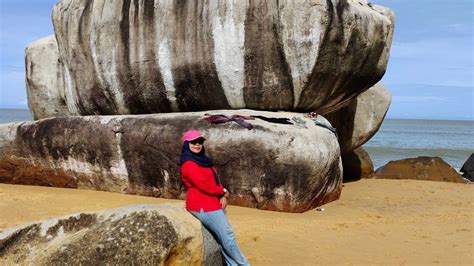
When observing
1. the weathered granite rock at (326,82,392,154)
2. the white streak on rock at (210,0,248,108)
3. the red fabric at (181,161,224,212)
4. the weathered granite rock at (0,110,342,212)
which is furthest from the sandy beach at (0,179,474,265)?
the white streak on rock at (210,0,248,108)

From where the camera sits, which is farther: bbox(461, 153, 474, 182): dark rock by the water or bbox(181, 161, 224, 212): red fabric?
bbox(461, 153, 474, 182): dark rock by the water

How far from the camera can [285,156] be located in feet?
23.0

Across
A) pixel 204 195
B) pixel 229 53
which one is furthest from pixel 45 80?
pixel 204 195

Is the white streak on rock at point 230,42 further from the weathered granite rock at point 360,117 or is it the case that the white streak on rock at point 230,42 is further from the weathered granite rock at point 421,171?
the weathered granite rock at point 421,171

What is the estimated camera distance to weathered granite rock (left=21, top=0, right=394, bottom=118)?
7.64 m

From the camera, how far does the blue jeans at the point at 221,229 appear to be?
4.20 meters

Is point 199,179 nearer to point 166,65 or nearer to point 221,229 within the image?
point 221,229

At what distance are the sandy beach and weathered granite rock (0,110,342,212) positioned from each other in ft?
0.70

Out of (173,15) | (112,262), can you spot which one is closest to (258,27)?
(173,15)

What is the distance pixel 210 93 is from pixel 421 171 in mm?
5701

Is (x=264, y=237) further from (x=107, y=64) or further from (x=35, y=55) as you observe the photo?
(x=35, y=55)

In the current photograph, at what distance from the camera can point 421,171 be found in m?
11.9

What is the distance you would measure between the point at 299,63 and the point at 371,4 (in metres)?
1.95

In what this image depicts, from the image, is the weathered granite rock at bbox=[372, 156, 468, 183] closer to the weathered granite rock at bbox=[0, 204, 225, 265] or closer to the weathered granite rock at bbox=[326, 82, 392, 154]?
the weathered granite rock at bbox=[326, 82, 392, 154]
